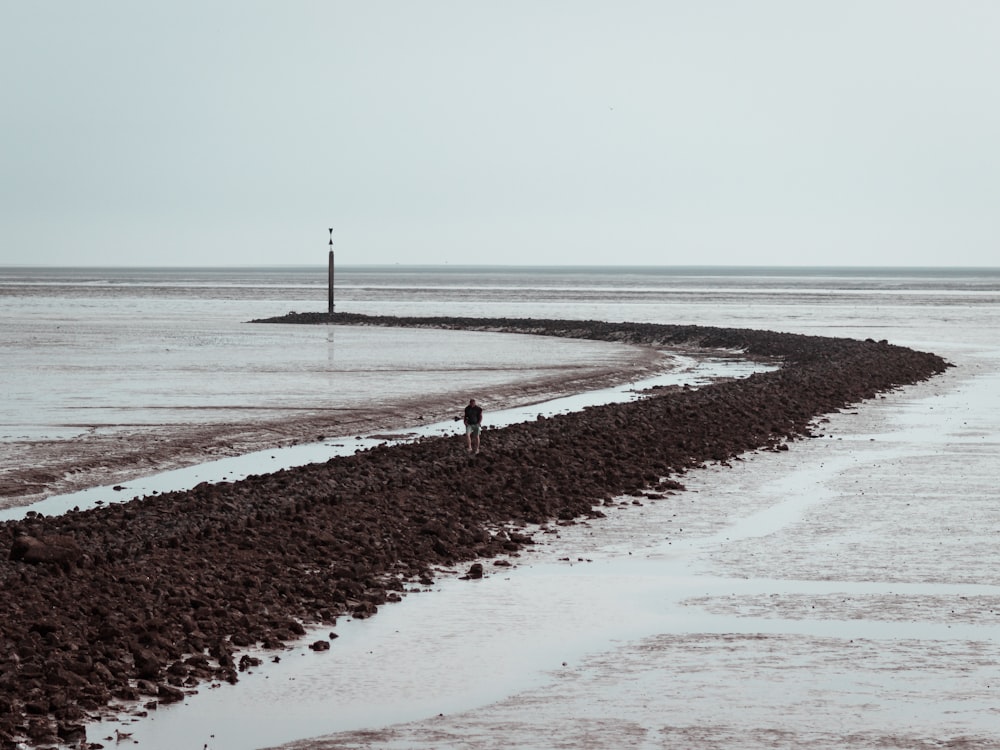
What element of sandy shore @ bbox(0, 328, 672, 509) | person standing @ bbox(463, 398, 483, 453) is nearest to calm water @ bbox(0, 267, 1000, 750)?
person standing @ bbox(463, 398, 483, 453)

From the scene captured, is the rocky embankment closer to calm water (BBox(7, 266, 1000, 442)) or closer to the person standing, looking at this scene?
the person standing

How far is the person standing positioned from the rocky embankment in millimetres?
300

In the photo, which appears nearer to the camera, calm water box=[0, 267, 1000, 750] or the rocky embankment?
calm water box=[0, 267, 1000, 750]

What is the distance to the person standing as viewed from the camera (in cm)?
2042

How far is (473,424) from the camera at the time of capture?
20.5 m

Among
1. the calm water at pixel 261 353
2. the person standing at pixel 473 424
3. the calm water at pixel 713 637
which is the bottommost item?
the calm water at pixel 261 353

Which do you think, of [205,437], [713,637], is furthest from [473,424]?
[713,637]

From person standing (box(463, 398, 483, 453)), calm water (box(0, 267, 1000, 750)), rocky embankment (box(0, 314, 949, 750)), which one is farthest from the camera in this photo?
person standing (box(463, 398, 483, 453))

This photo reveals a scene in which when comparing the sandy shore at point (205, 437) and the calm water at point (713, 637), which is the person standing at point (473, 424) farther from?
the sandy shore at point (205, 437)

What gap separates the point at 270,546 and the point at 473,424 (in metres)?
6.60

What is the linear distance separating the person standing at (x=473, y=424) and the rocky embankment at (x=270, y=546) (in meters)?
0.30

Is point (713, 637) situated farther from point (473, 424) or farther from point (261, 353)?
point (261, 353)

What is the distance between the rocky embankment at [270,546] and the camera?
10.3 m

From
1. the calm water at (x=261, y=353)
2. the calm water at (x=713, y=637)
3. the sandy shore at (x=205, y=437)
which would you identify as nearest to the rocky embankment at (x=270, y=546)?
the calm water at (x=713, y=637)
